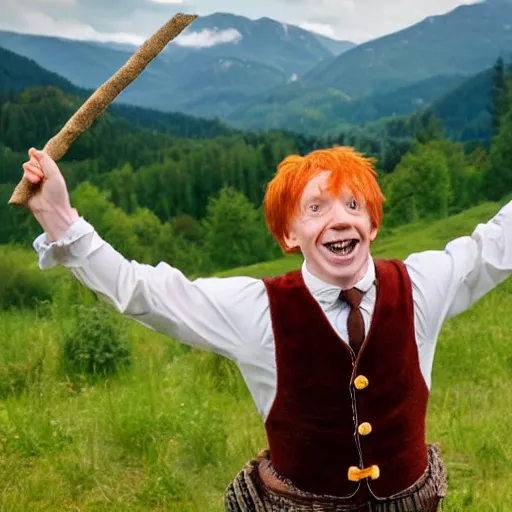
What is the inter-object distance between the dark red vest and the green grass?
1.39 m

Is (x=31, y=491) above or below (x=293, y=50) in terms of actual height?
below

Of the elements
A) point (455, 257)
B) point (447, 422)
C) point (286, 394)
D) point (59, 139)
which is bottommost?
point (447, 422)

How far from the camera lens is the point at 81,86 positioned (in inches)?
866

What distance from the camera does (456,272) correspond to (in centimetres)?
204

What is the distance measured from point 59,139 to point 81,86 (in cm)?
2103

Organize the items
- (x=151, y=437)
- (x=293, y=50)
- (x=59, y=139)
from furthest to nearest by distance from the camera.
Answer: (x=293, y=50), (x=151, y=437), (x=59, y=139)

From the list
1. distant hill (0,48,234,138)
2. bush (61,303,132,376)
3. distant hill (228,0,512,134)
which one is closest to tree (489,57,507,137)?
distant hill (228,0,512,134)

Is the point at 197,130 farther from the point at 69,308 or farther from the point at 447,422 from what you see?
the point at 447,422

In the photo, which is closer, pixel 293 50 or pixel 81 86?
pixel 81 86

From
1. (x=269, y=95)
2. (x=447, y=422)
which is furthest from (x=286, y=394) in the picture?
(x=269, y=95)

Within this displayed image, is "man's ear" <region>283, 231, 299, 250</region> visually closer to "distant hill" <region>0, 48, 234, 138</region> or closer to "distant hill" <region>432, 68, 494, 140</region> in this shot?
"distant hill" <region>432, 68, 494, 140</region>

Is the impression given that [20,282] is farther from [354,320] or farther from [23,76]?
[23,76]

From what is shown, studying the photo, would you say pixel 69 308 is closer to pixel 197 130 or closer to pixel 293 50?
pixel 197 130

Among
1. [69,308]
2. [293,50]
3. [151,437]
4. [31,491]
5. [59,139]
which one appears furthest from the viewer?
[293,50]
